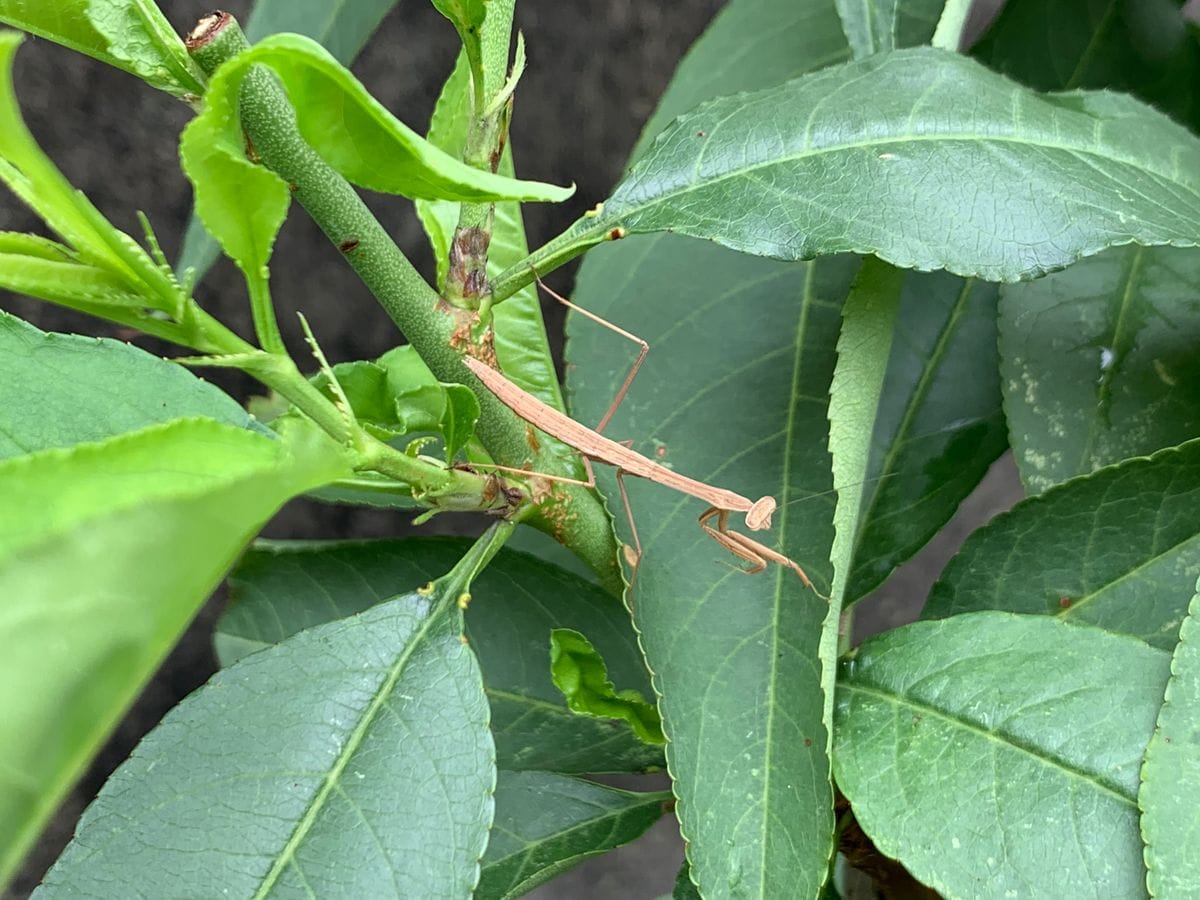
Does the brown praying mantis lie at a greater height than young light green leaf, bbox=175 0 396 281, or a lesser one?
lesser

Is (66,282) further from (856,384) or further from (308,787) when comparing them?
(856,384)

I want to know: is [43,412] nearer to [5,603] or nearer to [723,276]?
[5,603]

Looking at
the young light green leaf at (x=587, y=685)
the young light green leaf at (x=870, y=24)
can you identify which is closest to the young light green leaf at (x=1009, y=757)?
the young light green leaf at (x=587, y=685)

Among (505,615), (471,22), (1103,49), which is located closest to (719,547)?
(505,615)

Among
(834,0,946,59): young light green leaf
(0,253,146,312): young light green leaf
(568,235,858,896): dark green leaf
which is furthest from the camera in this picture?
(834,0,946,59): young light green leaf

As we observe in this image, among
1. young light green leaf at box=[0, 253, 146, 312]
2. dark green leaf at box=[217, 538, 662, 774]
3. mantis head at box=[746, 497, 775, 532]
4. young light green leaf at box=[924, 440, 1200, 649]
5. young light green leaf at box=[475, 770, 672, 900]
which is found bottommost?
young light green leaf at box=[475, 770, 672, 900]

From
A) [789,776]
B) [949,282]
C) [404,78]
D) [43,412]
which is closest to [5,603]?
[43,412]

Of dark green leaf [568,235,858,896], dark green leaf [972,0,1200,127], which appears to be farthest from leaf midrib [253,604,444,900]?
dark green leaf [972,0,1200,127]

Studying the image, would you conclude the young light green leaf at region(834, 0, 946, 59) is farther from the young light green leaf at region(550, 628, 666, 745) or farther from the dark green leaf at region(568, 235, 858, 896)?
the young light green leaf at region(550, 628, 666, 745)
